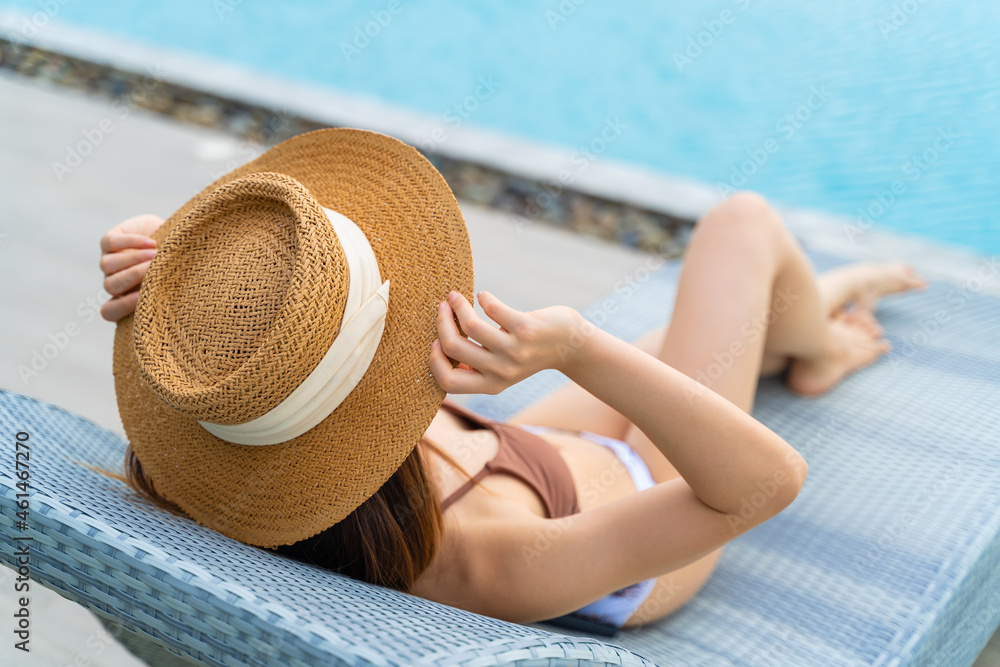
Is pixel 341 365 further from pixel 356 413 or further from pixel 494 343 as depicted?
pixel 494 343

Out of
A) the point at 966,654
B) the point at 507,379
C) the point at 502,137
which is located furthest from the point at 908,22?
the point at 507,379

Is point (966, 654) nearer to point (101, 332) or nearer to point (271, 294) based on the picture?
point (271, 294)

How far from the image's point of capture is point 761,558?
1678 mm

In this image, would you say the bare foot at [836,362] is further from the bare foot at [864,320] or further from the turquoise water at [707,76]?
the turquoise water at [707,76]

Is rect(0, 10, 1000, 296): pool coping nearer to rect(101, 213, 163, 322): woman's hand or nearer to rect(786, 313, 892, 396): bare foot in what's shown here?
rect(786, 313, 892, 396): bare foot

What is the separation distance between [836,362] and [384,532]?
4.46ft

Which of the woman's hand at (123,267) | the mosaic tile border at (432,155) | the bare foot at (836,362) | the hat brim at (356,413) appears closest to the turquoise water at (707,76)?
the mosaic tile border at (432,155)

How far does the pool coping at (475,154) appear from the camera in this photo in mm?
3486

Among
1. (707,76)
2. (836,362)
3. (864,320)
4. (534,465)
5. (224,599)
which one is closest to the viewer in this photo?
(224,599)

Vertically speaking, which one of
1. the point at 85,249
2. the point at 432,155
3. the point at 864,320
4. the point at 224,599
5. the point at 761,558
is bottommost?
the point at 85,249

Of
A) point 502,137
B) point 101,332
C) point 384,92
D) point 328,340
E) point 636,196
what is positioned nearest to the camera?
point 328,340

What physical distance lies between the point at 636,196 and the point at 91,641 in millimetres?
2812

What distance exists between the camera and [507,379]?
3.41ft

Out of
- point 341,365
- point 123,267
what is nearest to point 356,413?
point 341,365
